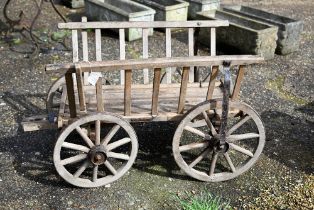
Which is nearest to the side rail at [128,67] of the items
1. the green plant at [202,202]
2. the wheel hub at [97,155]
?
the wheel hub at [97,155]

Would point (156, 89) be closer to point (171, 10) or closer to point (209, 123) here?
point (209, 123)

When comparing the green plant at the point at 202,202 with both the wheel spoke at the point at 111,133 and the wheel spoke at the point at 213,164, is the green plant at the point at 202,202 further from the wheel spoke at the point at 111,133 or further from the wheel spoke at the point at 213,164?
the wheel spoke at the point at 111,133

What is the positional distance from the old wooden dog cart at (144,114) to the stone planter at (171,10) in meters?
3.40

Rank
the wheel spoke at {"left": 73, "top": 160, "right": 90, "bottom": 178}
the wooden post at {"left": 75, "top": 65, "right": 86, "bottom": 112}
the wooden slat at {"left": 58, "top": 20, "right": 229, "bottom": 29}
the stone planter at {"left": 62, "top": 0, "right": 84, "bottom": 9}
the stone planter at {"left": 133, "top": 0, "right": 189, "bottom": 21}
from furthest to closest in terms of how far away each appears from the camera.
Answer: the stone planter at {"left": 62, "top": 0, "right": 84, "bottom": 9}, the stone planter at {"left": 133, "top": 0, "right": 189, "bottom": 21}, the wooden slat at {"left": 58, "top": 20, "right": 229, "bottom": 29}, the wheel spoke at {"left": 73, "top": 160, "right": 90, "bottom": 178}, the wooden post at {"left": 75, "top": 65, "right": 86, "bottom": 112}

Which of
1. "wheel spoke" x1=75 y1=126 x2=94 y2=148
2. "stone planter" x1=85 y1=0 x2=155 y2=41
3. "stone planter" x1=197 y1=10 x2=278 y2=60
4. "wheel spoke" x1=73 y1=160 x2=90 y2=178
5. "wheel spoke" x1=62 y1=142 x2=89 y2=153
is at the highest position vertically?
"stone planter" x1=85 y1=0 x2=155 y2=41

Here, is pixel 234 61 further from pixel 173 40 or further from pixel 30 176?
pixel 173 40

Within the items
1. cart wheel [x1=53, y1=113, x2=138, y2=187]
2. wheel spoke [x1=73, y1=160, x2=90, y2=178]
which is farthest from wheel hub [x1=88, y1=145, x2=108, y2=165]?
wheel spoke [x1=73, y1=160, x2=90, y2=178]

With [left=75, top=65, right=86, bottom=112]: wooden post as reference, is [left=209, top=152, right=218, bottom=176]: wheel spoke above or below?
below

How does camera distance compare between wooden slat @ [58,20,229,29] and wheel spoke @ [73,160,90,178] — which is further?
wooden slat @ [58,20,229,29]

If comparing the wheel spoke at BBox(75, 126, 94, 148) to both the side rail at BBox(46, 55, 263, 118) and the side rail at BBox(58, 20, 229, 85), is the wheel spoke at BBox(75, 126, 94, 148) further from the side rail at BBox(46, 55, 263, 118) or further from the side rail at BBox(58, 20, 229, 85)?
the side rail at BBox(58, 20, 229, 85)

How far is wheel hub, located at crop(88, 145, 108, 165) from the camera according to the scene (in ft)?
12.3

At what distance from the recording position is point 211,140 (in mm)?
Answer: 3930

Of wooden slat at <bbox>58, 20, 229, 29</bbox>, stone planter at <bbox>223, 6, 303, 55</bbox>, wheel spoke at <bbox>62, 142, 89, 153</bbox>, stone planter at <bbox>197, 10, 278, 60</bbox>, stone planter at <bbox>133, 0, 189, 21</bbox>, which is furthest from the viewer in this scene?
stone planter at <bbox>133, 0, 189, 21</bbox>

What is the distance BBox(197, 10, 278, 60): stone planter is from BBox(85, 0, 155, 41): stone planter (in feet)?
3.41
